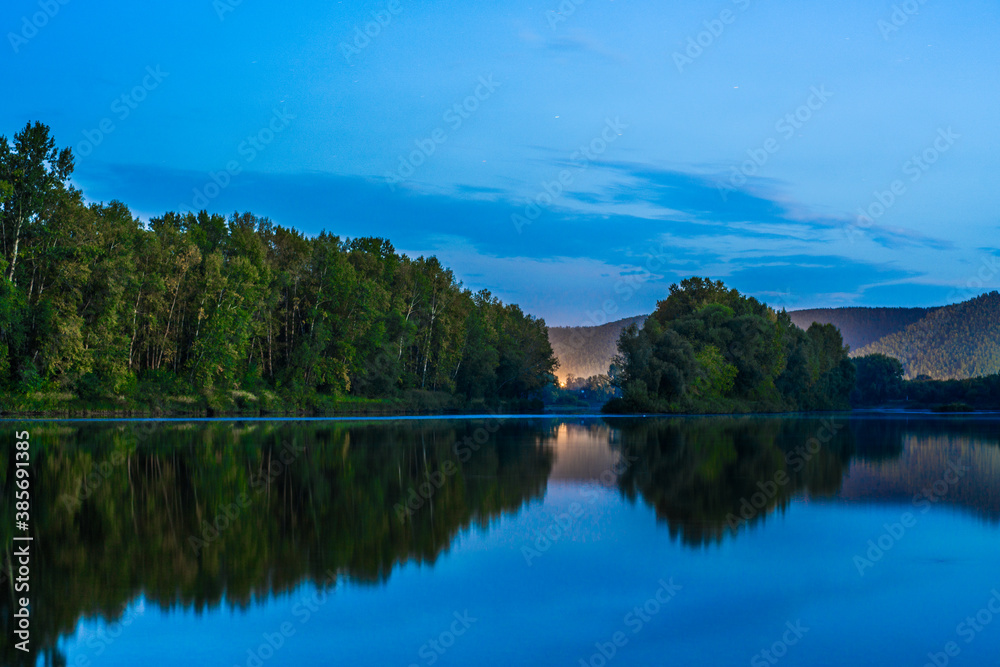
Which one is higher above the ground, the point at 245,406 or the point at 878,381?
the point at 878,381

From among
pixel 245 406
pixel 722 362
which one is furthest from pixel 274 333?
pixel 722 362

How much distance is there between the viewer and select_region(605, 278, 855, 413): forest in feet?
277

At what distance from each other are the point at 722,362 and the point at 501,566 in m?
87.4

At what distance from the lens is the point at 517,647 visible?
26.6ft

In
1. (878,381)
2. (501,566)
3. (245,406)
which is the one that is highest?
(878,381)

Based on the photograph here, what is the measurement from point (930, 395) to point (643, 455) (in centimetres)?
13575

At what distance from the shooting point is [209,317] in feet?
203

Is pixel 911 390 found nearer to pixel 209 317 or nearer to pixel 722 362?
pixel 722 362

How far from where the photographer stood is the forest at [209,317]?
4947 centimetres

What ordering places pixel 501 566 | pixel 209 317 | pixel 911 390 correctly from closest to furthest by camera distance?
pixel 501 566 → pixel 209 317 → pixel 911 390

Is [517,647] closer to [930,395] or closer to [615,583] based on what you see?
[615,583]

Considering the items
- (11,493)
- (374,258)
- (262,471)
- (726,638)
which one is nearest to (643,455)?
(262,471)

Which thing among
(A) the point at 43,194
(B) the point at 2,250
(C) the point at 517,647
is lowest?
(C) the point at 517,647

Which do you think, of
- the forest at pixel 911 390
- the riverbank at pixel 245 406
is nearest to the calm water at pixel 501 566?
the riverbank at pixel 245 406
